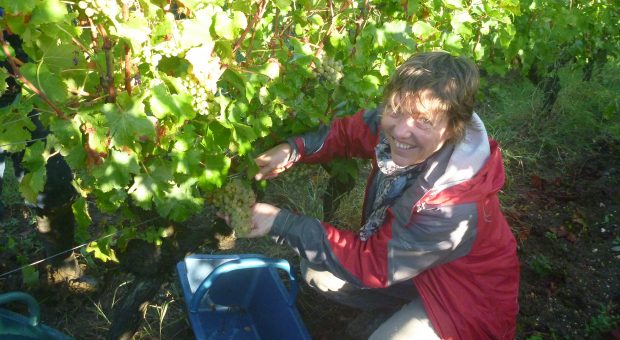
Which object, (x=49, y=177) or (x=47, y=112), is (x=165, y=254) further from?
(x=47, y=112)

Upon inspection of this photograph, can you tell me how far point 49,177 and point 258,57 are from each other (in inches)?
41.7

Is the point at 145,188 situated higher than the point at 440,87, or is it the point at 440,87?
the point at 440,87

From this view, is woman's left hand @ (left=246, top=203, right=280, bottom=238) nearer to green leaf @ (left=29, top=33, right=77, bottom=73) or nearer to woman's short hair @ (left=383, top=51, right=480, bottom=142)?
woman's short hair @ (left=383, top=51, right=480, bottom=142)

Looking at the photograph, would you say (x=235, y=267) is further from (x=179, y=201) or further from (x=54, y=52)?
(x=54, y=52)

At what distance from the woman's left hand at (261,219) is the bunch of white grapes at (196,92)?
536mm

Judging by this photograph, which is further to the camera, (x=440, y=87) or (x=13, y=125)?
(x=440, y=87)

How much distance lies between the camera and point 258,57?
2139mm

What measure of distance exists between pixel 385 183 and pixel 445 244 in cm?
45

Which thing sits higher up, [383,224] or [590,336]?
[383,224]

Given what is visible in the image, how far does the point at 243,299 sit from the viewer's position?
293 cm

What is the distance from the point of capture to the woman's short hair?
202 centimetres

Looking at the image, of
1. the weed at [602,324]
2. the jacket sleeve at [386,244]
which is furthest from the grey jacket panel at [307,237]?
the weed at [602,324]

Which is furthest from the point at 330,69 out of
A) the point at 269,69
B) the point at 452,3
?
the point at 452,3

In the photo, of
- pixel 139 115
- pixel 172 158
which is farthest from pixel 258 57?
pixel 139 115
